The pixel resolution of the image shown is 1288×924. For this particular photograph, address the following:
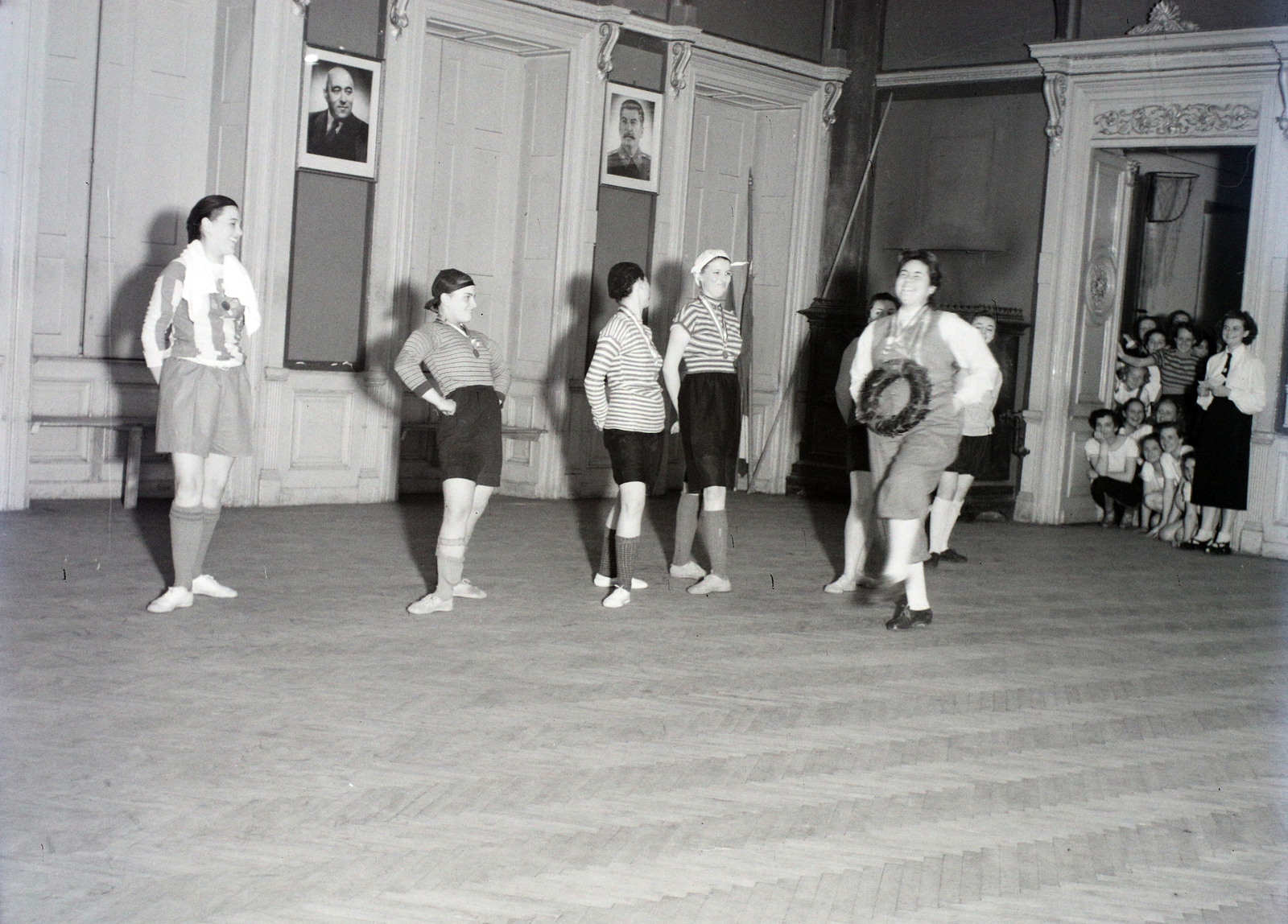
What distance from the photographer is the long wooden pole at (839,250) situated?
11.6 m

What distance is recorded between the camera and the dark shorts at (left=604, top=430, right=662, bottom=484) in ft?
20.5

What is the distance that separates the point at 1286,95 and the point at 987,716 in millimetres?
6359

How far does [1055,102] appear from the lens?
1058 centimetres

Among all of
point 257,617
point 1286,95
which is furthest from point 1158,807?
point 1286,95

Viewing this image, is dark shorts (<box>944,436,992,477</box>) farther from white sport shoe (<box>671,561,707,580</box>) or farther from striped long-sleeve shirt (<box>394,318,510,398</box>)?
striped long-sleeve shirt (<box>394,318,510,398</box>)

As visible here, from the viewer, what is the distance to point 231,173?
340 inches

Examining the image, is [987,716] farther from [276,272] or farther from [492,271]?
[492,271]

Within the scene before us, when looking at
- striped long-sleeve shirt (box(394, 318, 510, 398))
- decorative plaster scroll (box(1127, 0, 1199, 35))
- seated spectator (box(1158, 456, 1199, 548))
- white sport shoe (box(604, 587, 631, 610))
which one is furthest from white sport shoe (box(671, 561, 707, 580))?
decorative plaster scroll (box(1127, 0, 1199, 35))

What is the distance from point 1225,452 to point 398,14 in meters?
5.99

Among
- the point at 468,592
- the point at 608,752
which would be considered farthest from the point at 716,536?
the point at 608,752

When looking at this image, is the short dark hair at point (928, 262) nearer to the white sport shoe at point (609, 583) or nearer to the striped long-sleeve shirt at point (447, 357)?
the striped long-sleeve shirt at point (447, 357)

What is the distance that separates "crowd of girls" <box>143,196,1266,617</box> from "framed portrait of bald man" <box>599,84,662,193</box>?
371cm

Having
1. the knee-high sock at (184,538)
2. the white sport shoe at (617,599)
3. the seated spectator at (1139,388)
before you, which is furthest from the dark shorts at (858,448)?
the seated spectator at (1139,388)

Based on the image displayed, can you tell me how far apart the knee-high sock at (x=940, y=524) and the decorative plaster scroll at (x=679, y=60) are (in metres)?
4.12
